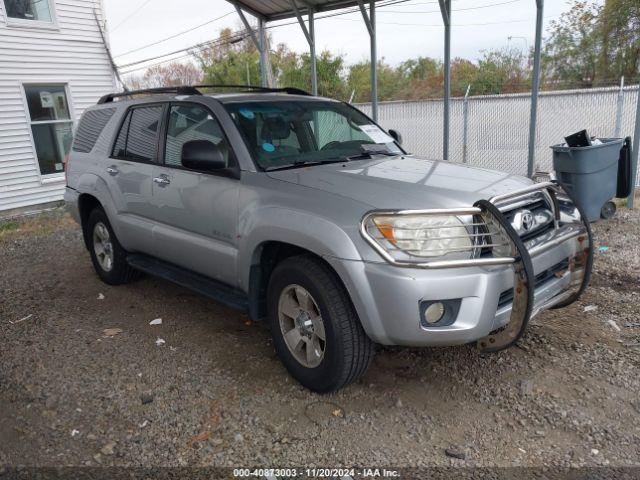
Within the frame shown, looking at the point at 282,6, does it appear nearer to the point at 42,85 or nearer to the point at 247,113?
the point at 42,85

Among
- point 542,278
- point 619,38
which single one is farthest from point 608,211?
point 619,38

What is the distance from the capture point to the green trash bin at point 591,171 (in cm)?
669

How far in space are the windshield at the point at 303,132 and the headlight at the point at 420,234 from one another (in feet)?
3.61

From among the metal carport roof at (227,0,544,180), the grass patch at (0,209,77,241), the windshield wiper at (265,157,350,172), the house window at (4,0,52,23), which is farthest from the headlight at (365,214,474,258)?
the house window at (4,0,52,23)

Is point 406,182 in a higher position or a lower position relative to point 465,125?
higher

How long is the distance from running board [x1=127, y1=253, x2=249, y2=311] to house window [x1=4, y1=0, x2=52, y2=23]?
819cm

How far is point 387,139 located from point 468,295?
6.92ft

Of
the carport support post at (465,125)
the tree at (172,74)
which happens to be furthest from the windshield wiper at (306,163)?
the tree at (172,74)

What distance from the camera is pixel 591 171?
22.1 ft

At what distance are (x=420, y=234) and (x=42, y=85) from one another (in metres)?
10.7

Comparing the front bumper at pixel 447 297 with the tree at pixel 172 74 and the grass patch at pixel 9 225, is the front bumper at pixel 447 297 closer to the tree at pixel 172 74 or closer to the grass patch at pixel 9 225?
the grass patch at pixel 9 225

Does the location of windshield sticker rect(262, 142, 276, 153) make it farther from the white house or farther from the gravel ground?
the white house

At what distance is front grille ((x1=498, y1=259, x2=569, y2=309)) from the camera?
2.94m

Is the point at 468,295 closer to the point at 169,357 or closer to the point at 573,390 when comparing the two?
the point at 573,390
